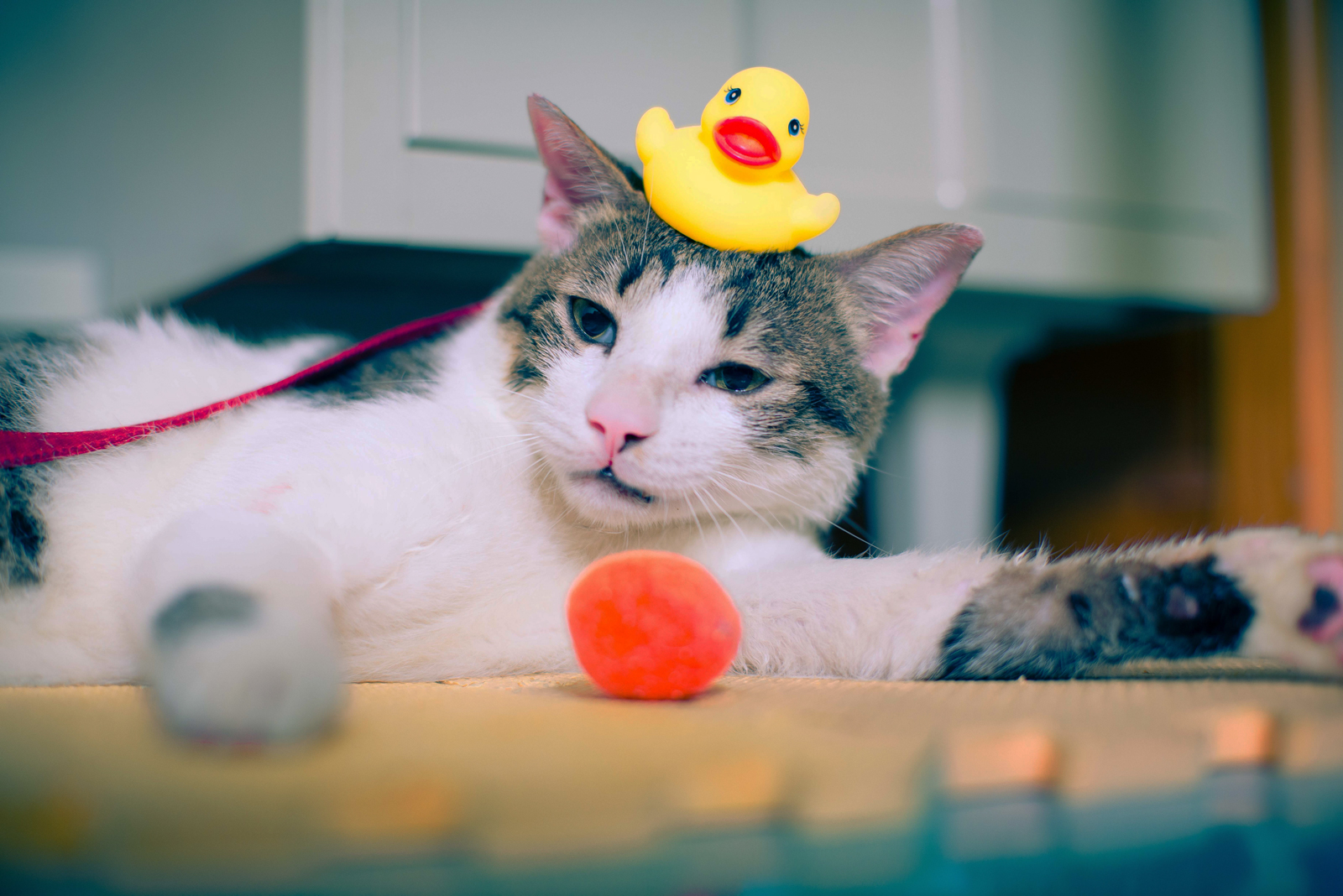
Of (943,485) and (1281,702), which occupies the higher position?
(943,485)

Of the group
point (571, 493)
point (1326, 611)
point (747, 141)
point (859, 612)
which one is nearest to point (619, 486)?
point (571, 493)

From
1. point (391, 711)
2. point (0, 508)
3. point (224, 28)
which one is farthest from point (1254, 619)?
point (224, 28)

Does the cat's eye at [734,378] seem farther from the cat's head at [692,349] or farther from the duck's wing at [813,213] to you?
the duck's wing at [813,213]

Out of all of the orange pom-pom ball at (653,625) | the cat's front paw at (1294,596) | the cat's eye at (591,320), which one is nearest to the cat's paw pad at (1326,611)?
the cat's front paw at (1294,596)

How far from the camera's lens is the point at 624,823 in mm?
390

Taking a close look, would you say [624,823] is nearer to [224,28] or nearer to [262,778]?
[262,778]

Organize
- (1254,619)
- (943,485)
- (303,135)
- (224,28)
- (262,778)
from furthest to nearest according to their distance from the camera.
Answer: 1. (943,485)
2. (224,28)
3. (303,135)
4. (1254,619)
5. (262,778)

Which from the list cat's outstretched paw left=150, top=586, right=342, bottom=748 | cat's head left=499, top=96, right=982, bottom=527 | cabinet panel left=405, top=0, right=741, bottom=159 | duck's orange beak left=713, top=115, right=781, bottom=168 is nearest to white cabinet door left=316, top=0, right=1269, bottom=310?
cabinet panel left=405, top=0, right=741, bottom=159

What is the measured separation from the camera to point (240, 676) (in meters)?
0.41

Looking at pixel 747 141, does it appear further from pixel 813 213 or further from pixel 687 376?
pixel 687 376

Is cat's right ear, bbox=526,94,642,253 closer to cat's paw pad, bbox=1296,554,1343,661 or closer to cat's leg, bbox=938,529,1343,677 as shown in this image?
cat's leg, bbox=938,529,1343,677

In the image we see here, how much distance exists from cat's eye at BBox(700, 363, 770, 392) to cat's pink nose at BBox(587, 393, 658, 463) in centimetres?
13

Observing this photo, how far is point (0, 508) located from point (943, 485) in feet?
4.73

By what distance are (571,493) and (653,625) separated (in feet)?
0.88
